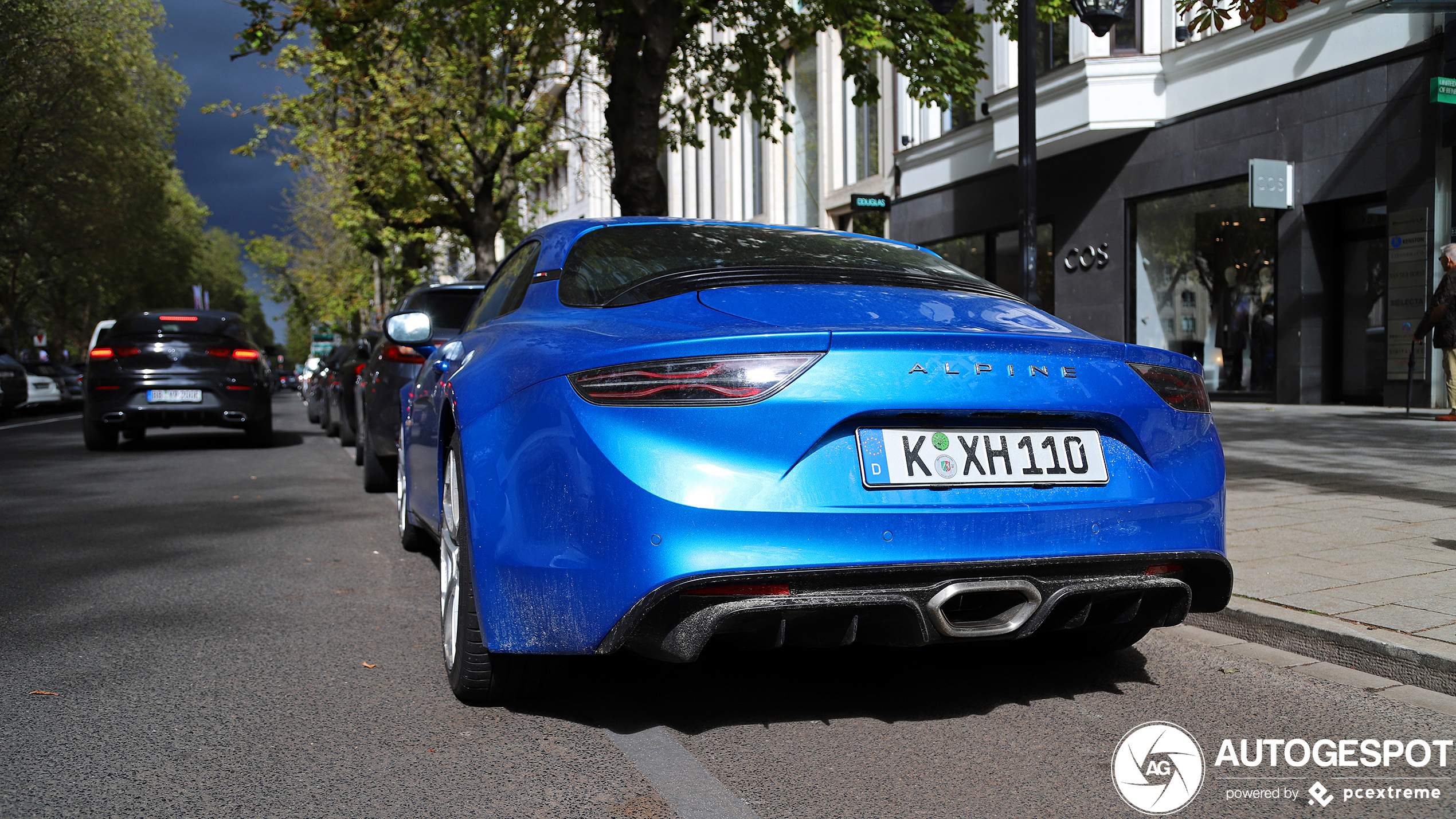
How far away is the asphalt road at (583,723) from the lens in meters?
2.68

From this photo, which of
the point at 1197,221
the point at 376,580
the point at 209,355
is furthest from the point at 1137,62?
the point at 376,580

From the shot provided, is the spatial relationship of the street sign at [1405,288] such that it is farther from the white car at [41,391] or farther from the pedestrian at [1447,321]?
the white car at [41,391]

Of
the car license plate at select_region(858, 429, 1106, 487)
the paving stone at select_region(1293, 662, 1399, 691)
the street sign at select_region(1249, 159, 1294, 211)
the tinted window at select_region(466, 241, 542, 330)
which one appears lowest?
the paving stone at select_region(1293, 662, 1399, 691)

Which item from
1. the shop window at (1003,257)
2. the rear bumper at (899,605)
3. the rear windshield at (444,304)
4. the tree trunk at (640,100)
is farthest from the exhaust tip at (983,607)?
the shop window at (1003,257)

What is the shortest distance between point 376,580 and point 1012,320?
3.60 meters

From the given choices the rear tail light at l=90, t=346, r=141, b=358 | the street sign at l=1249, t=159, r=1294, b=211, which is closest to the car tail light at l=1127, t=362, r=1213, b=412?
the rear tail light at l=90, t=346, r=141, b=358

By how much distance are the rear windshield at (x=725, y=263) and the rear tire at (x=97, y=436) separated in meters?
12.3

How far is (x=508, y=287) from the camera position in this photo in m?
4.45

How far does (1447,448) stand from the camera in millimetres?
9672

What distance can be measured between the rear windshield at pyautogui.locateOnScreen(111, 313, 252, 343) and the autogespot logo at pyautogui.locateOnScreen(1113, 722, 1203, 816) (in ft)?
43.3

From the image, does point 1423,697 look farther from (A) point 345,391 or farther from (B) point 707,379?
(A) point 345,391

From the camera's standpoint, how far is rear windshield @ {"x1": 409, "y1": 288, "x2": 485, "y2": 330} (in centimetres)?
895

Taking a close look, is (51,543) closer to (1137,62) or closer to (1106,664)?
(1106,664)

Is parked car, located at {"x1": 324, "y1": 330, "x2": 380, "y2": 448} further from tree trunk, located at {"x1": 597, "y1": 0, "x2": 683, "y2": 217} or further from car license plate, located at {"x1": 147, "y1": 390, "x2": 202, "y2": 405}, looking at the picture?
tree trunk, located at {"x1": 597, "y1": 0, "x2": 683, "y2": 217}
